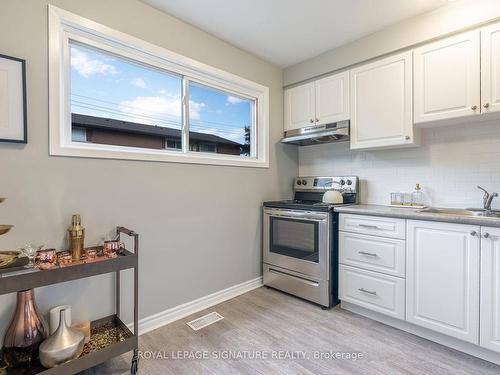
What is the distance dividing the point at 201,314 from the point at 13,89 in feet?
6.69

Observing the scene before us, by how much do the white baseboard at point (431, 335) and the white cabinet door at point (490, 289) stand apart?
0.34 ft

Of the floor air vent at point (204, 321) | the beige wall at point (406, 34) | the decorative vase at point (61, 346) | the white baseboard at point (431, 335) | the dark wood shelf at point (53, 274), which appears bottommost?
the floor air vent at point (204, 321)

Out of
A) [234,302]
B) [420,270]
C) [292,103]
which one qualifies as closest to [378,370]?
[420,270]

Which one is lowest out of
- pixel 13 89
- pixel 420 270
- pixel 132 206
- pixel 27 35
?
pixel 420 270

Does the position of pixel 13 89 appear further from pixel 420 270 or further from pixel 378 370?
pixel 420 270

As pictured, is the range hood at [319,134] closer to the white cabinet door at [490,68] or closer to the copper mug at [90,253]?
the white cabinet door at [490,68]

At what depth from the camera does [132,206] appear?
6.53 feet

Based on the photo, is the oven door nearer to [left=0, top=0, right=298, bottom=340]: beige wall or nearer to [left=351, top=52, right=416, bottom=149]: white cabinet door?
[left=0, top=0, right=298, bottom=340]: beige wall

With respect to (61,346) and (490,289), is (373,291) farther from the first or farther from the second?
(61,346)

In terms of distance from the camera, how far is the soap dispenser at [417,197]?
8.08 feet

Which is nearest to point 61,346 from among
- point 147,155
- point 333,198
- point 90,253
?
point 90,253

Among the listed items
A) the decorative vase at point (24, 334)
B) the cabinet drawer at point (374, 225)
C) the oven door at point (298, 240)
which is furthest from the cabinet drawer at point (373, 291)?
the decorative vase at point (24, 334)

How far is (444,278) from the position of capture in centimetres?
185

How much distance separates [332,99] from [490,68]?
1216 mm
